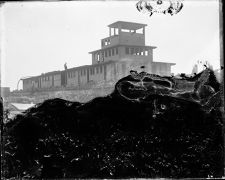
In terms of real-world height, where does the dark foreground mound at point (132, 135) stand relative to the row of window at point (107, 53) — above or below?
below

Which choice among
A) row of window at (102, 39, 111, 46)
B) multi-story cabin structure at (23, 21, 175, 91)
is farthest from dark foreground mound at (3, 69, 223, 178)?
row of window at (102, 39, 111, 46)

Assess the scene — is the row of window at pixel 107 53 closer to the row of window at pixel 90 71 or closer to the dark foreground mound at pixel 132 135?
the row of window at pixel 90 71

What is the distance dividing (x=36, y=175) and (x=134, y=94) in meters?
1.64

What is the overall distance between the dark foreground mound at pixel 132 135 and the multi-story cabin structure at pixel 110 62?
222 millimetres

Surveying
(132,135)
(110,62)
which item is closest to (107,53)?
(110,62)

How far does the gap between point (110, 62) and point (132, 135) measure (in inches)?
41.3

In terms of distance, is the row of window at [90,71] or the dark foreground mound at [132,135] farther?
the row of window at [90,71]

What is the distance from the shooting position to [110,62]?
180 inches

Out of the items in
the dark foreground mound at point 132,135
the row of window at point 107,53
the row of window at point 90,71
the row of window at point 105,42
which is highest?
the row of window at point 105,42

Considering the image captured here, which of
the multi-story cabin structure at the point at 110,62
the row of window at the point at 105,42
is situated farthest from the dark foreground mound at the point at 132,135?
the row of window at the point at 105,42

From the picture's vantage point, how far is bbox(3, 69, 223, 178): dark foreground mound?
423cm

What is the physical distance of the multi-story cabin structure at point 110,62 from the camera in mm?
4453

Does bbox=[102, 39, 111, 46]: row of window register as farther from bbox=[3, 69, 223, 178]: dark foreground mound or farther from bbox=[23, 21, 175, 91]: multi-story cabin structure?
bbox=[3, 69, 223, 178]: dark foreground mound

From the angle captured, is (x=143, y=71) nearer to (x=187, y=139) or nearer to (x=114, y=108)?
(x=114, y=108)
